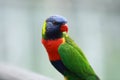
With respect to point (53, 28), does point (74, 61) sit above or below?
below

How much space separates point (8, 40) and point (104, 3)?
980 mm

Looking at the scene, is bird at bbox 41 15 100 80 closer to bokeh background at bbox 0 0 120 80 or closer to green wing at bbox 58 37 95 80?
green wing at bbox 58 37 95 80

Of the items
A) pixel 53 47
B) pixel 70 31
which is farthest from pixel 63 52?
pixel 70 31

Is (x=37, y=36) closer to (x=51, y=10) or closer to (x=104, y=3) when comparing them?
(x=51, y=10)

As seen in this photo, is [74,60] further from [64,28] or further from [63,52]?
[64,28]

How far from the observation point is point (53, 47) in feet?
5.79

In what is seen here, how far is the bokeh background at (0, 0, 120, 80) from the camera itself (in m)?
3.84

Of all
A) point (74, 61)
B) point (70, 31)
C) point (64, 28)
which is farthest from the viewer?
point (70, 31)

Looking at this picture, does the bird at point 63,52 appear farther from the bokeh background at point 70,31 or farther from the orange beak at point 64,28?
the bokeh background at point 70,31

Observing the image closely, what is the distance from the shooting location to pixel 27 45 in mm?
4180

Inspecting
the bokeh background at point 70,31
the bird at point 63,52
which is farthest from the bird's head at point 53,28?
the bokeh background at point 70,31

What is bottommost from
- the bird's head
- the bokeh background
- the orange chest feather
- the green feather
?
the bokeh background

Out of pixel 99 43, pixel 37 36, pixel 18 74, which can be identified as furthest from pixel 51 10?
pixel 18 74

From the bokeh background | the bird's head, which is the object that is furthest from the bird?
the bokeh background
